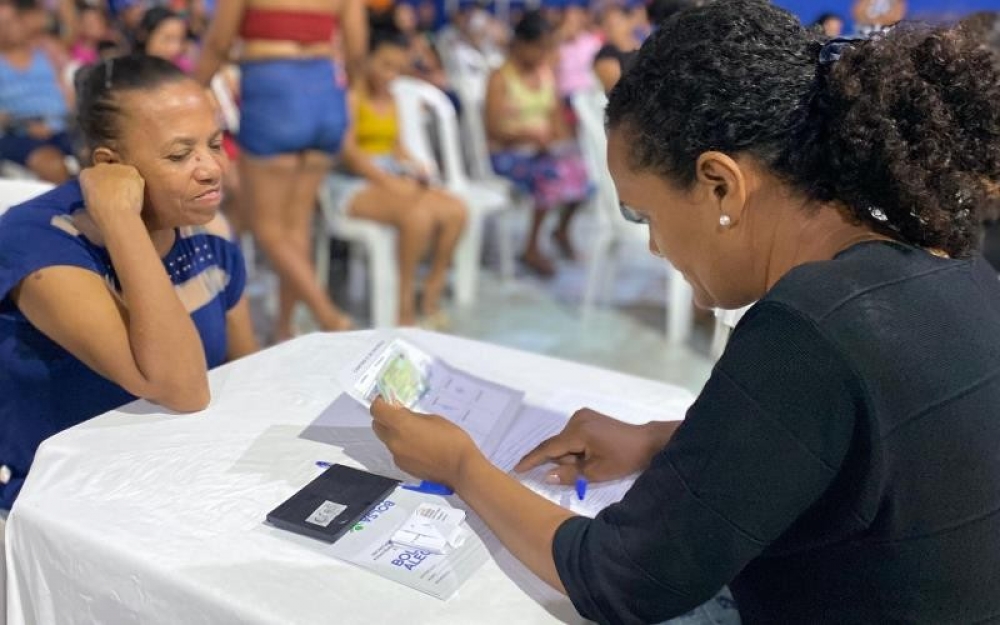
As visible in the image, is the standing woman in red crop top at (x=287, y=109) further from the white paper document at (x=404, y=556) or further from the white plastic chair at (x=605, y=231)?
the white paper document at (x=404, y=556)

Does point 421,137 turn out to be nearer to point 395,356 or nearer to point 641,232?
point 641,232

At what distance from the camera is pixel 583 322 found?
11.9 ft

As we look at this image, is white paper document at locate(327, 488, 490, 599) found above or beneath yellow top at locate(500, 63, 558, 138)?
above

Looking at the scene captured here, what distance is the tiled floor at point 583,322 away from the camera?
3229 mm

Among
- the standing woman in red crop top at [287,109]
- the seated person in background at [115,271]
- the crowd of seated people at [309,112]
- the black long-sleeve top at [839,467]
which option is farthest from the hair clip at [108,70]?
the standing woman in red crop top at [287,109]

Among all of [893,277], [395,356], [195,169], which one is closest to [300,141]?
[195,169]

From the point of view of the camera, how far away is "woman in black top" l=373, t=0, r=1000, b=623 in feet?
2.28

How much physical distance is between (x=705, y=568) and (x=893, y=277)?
282 millimetres

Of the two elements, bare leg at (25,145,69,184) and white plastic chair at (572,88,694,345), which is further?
bare leg at (25,145,69,184)

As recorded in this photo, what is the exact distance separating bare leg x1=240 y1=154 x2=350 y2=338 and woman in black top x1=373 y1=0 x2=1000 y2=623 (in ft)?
7.26

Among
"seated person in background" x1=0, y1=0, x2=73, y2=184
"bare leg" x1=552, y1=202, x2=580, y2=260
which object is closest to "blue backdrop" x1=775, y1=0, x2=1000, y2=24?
"bare leg" x1=552, y1=202, x2=580, y2=260

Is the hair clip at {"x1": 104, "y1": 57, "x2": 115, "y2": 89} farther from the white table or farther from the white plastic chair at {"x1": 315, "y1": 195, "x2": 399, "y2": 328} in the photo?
the white plastic chair at {"x1": 315, "y1": 195, "x2": 399, "y2": 328}

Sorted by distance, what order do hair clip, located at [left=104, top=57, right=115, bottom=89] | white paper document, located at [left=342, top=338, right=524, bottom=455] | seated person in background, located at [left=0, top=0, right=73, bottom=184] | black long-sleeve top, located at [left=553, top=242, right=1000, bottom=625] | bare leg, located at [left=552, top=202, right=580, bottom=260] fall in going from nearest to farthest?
black long-sleeve top, located at [left=553, top=242, right=1000, bottom=625] → white paper document, located at [left=342, top=338, right=524, bottom=455] → hair clip, located at [left=104, top=57, right=115, bottom=89] → seated person in background, located at [left=0, top=0, right=73, bottom=184] → bare leg, located at [left=552, top=202, right=580, bottom=260]

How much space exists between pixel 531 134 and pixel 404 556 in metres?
3.69
